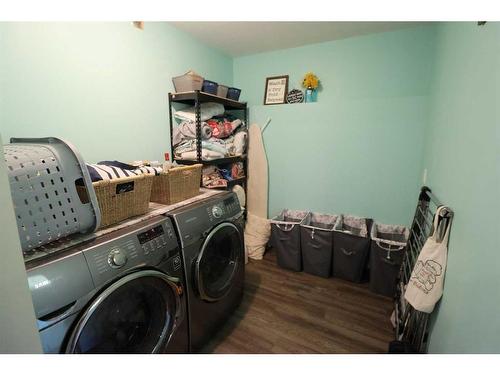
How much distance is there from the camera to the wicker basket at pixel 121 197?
1.01 m

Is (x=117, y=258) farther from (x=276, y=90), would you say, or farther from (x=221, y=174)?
(x=276, y=90)

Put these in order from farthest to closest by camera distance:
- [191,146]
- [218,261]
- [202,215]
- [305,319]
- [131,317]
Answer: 1. [191,146]
2. [305,319]
3. [218,261]
4. [202,215]
5. [131,317]

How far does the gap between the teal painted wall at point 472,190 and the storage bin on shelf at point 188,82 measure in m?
1.72

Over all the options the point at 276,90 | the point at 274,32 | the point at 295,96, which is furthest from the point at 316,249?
the point at 274,32

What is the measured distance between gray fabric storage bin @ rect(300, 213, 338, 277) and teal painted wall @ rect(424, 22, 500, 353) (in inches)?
39.6

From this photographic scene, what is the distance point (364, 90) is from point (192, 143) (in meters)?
1.68

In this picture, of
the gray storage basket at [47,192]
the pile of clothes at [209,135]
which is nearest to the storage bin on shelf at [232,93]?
the pile of clothes at [209,135]

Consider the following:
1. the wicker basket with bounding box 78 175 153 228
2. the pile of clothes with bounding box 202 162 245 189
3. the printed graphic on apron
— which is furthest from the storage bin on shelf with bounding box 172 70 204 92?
the printed graphic on apron

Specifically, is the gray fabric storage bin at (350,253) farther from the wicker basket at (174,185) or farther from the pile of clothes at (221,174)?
the wicker basket at (174,185)

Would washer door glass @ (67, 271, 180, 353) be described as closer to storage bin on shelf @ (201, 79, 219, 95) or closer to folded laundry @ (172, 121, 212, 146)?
folded laundry @ (172, 121, 212, 146)

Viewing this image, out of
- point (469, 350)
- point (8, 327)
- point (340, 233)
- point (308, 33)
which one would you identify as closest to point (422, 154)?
point (340, 233)

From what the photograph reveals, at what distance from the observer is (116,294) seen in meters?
0.88

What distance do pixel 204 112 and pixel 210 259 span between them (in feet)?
4.40
